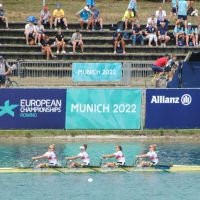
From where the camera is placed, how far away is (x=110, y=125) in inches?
2313

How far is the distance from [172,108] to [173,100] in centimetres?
45

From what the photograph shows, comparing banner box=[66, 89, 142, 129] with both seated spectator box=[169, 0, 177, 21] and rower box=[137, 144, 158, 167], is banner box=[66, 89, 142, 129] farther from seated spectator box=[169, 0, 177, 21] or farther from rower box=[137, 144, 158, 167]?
seated spectator box=[169, 0, 177, 21]

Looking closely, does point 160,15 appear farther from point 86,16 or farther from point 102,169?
point 102,169

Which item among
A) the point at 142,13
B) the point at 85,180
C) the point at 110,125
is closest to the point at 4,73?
the point at 110,125

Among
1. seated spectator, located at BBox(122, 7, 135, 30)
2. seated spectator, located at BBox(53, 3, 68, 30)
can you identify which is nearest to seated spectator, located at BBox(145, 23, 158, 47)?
seated spectator, located at BBox(122, 7, 135, 30)

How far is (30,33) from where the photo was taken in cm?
6688

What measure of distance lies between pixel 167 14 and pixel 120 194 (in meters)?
27.8

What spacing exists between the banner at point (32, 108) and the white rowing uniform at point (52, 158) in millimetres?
5124

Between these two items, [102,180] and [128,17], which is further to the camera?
[128,17]

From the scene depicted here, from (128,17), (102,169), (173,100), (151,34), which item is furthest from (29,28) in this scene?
(102,169)

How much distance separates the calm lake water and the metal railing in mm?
6025

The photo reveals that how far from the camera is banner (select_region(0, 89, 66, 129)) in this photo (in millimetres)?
57125

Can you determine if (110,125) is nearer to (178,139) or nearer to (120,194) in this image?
(178,139)

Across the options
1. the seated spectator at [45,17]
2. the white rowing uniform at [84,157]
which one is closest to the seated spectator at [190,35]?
the seated spectator at [45,17]
